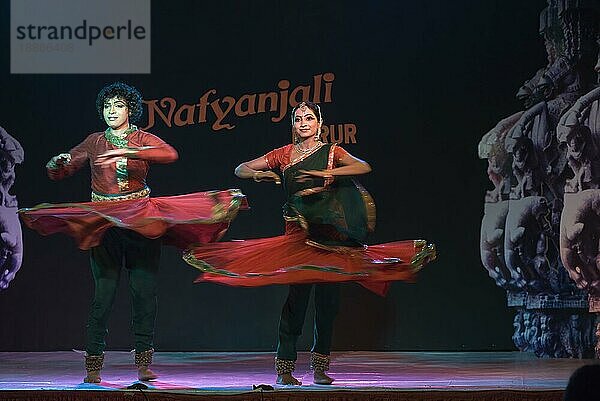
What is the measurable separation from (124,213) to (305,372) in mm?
1323

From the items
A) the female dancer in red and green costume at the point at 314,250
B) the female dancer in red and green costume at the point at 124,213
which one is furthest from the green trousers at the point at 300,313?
the female dancer in red and green costume at the point at 124,213

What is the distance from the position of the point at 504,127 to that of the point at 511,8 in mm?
704

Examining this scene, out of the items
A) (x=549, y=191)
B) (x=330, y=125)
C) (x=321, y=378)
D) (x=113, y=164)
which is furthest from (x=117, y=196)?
(x=549, y=191)

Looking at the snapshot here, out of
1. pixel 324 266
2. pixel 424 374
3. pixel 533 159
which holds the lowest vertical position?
pixel 424 374

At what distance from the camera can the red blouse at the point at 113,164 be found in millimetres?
5004

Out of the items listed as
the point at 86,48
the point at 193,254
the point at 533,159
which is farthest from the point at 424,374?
the point at 86,48

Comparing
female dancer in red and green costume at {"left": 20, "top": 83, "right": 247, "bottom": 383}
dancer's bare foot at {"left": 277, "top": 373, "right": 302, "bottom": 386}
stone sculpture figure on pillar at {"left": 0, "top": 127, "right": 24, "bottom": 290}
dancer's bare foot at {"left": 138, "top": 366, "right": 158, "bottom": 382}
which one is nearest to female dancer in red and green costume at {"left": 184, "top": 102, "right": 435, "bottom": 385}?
dancer's bare foot at {"left": 277, "top": 373, "right": 302, "bottom": 386}

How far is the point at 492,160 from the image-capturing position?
21.5ft

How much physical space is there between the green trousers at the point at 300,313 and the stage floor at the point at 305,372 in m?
0.20

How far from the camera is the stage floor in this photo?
15.5 ft

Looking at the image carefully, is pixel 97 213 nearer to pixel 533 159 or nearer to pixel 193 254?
pixel 193 254

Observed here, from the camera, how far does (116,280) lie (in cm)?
502

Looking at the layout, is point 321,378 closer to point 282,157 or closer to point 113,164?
point 282,157

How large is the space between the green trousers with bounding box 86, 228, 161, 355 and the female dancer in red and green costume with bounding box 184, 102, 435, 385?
22 centimetres
